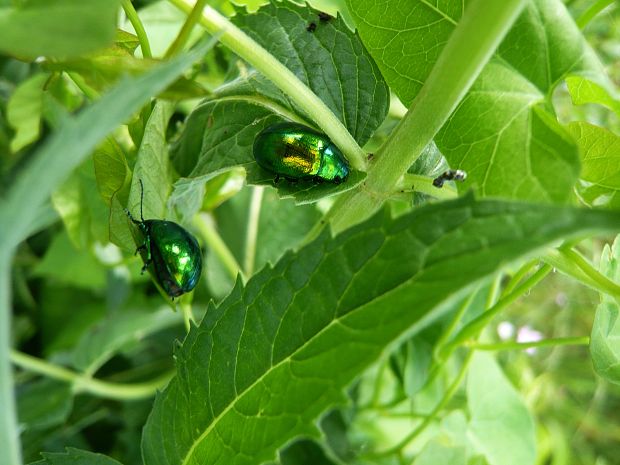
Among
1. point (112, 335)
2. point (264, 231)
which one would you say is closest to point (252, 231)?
point (264, 231)

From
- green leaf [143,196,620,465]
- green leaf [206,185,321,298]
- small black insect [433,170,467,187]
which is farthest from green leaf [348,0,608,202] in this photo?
green leaf [206,185,321,298]

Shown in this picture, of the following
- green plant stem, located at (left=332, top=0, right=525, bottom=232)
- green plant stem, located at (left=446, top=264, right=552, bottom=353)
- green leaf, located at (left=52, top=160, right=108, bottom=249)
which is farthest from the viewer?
green leaf, located at (left=52, top=160, right=108, bottom=249)

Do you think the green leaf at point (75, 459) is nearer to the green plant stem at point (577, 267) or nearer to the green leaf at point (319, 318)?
the green leaf at point (319, 318)

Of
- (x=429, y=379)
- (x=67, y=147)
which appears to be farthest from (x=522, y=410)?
(x=67, y=147)

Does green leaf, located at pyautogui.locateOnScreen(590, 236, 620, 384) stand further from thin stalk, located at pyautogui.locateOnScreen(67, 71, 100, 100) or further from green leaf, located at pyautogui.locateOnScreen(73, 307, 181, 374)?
green leaf, located at pyautogui.locateOnScreen(73, 307, 181, 374)

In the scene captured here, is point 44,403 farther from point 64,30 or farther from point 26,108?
point 64,30
